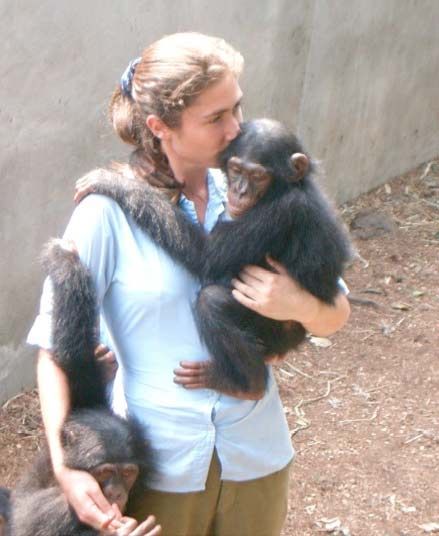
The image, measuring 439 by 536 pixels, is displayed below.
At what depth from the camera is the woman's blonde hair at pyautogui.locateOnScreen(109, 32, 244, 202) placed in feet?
8.59

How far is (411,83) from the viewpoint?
7383 mm

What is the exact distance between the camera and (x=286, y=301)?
2773 millimetres

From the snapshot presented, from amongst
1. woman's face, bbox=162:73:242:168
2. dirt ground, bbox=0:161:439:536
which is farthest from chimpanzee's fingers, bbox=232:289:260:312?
dirt ground, bbox=0:161:439:536

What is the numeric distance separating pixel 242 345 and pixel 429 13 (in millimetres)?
4909

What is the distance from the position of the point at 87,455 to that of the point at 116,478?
10cm

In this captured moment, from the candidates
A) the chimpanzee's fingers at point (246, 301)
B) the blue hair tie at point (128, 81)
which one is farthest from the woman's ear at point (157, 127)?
the chimpanzee's fingers at point (246, 301)

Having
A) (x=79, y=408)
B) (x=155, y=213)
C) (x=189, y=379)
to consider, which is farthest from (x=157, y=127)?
(x=79, y=408)

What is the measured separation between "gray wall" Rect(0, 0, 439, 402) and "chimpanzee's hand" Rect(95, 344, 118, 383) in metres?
1.84

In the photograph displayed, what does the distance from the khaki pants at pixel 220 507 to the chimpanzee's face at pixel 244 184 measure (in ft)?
2.56

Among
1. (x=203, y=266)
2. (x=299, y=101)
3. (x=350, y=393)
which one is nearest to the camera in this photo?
(x=203, y=266)

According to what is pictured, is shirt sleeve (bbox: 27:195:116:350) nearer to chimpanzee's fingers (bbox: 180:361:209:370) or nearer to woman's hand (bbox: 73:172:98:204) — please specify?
woman's hand (bbox: 73:172:98:204)

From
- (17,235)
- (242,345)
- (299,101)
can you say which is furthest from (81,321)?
(299,101)

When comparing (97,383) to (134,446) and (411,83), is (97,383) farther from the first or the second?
(411,83)

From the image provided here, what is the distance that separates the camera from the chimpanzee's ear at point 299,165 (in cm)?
310
